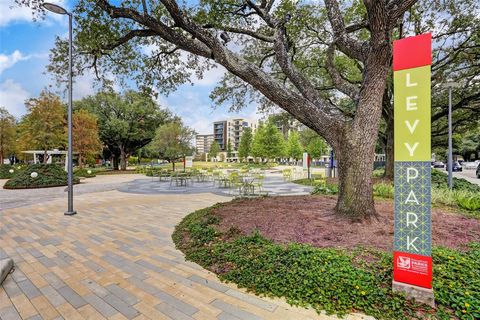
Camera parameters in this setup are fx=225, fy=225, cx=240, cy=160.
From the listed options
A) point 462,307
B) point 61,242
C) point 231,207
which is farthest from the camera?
point 231,207

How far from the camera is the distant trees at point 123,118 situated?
2497 cm

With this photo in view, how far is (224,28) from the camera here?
6797 millimetres

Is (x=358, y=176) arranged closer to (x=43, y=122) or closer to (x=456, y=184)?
(x=456, y=184)

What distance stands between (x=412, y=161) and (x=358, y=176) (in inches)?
83.9

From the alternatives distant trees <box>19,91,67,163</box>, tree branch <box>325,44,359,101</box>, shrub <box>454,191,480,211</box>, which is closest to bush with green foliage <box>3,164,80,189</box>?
distant trees <box>19,91,67,163</box>

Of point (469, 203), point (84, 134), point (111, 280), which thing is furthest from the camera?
point (84, 134)

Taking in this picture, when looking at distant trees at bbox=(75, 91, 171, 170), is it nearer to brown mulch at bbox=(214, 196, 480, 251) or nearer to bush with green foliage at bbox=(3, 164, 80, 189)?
bush with green foliage at bbox=(3, 164, 80, 189)

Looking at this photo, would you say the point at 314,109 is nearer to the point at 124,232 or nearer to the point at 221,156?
the point at 124,232

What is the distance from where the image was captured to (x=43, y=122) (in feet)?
54.4

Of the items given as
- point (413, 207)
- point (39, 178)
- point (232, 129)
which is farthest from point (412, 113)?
point (232, 129)

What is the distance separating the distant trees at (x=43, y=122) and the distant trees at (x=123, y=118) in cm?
696

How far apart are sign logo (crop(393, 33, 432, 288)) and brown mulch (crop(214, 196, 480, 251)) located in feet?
3.78

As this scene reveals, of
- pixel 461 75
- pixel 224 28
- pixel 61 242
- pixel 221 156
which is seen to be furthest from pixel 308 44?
pixel 221 156

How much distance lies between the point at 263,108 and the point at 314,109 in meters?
8.61
